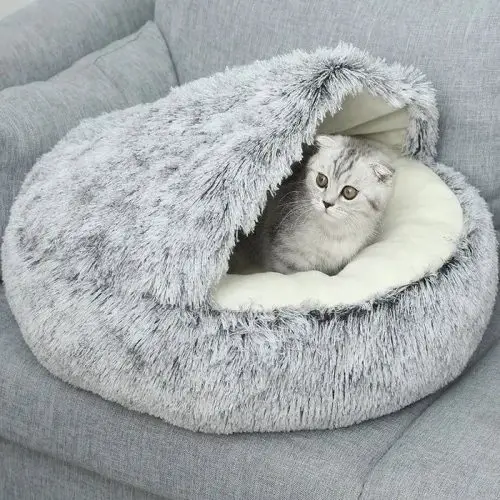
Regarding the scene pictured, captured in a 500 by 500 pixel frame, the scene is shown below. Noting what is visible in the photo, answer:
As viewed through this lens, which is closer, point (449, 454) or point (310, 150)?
point (449, 454)

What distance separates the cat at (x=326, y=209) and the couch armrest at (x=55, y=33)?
2.02 feet

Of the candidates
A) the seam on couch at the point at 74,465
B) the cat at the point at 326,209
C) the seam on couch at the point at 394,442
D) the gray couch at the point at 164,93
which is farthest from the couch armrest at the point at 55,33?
the seam on couch at the point at 394,442

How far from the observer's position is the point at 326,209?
5.08 ft

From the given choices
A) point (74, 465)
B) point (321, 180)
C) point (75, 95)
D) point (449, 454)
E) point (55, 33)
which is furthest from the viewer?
point (55, 33)

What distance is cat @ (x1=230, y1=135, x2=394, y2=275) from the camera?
1553 mm

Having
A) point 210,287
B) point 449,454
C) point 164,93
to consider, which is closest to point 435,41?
point 164,93

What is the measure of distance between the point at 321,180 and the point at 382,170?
0.12 m

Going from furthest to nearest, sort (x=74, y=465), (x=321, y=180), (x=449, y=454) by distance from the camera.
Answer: (x=321, y=180) → (x=74, y=465) → (x=449, y=454)

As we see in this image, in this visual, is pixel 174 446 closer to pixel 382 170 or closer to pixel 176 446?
pixel 176 446

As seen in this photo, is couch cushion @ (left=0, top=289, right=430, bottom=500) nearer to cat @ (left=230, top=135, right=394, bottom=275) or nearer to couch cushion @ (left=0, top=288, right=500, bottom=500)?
couch cushion @ (left=0, top=288, right=500, bottom=500)

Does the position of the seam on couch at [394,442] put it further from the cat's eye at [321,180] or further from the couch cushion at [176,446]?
the cat's eye at [321,180]

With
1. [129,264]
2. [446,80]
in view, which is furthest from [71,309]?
[446,80]

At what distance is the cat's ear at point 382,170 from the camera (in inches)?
60.0

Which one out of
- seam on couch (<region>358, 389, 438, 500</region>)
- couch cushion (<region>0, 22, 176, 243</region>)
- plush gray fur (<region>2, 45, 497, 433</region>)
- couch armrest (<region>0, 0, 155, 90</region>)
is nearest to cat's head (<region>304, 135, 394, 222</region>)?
plush gray fur (<region>2, 45, 497, 433</region>)
